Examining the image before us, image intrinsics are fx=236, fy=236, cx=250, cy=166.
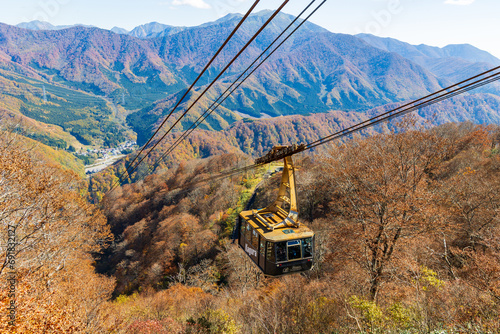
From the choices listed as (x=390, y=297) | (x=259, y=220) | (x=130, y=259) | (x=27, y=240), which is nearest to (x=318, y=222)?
(x=390, y=297)

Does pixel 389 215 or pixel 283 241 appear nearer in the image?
pixel 283 241

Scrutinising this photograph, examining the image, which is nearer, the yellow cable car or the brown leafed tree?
the yellow cable car

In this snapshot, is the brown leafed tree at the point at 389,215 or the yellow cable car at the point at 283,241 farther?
the brown leafed tree at the point at 389,215

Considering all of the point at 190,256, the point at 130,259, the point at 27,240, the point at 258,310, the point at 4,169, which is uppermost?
the point at 4,169

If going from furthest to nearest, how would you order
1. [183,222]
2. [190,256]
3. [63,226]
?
[183,222]
[190,256]
[63,226]

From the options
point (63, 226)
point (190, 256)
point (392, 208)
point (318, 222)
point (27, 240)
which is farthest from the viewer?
point (190, 256)

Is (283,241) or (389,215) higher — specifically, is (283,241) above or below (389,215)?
above

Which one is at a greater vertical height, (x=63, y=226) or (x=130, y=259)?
(x=63, y=226)

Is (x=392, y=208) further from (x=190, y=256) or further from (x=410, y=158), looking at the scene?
(x=190, y=256)
